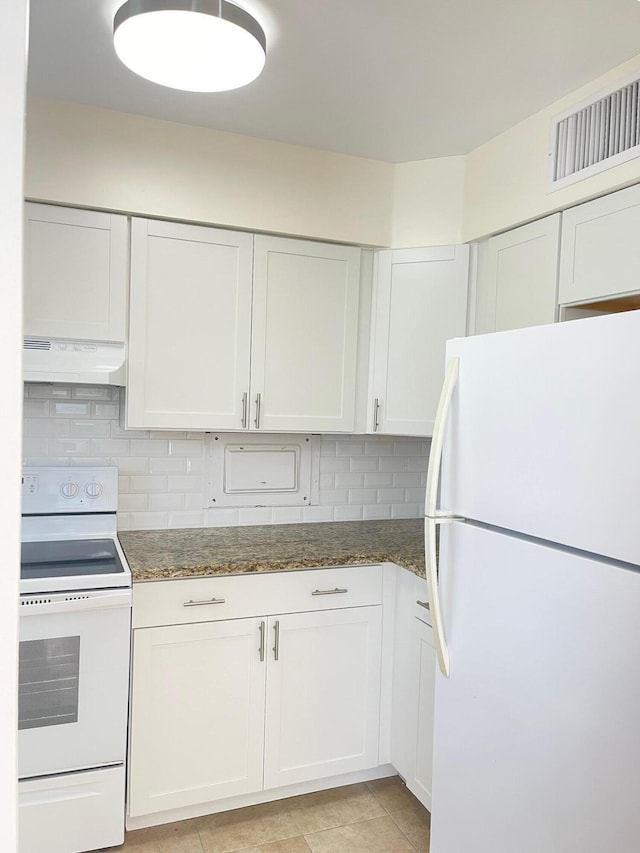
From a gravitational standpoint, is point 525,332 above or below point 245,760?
above

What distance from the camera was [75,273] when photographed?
228cm

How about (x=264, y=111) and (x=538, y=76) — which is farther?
(x=264, y=111)

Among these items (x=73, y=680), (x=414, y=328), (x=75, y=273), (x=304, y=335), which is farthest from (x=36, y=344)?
(x=414, y=328)

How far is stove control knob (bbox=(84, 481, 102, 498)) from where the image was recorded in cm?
251

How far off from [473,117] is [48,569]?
2046 millimetres

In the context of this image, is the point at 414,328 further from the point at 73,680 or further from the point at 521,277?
the point at 73,680

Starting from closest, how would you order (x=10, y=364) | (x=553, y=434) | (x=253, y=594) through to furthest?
(x=10, y=364)
(x=553, y=434)
(x=253, y=594)

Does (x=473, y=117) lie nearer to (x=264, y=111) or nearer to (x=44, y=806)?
(x=264, y=111)

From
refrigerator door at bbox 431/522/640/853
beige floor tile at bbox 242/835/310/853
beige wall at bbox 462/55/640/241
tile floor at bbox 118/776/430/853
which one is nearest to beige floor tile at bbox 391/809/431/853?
tile floor at bbox 118/776/430/853

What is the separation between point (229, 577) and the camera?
221 centimetres

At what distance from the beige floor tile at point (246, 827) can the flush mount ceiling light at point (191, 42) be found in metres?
2.31

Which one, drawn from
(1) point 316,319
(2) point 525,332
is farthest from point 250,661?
(2) point 525,332

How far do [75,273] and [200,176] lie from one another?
580 mm

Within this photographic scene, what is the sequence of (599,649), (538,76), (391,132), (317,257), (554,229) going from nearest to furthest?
(599,649) → (538,76) → (554,229) → (391,132) → (317,257)
